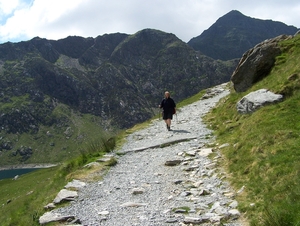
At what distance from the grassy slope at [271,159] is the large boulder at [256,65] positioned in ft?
17.4

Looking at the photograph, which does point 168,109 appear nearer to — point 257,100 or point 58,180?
point 257,100

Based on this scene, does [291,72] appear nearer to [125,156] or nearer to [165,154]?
[165,154]

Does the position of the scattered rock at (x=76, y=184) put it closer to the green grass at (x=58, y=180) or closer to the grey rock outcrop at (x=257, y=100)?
the green grass at (x=58, y=180)

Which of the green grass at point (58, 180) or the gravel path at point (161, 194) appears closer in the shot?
the gravel path at point (161, 194)

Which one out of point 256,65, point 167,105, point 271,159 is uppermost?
point 256,65

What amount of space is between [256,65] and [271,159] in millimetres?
16998

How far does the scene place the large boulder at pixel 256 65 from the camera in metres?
26.2

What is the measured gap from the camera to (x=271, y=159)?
439 inches

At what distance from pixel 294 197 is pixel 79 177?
10886mm

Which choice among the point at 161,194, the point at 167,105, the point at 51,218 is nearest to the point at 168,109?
the point at 167,105

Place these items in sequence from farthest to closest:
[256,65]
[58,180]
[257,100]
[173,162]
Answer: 1. [256,65]
2. [257,100]
3. [58,180]
4. [173,162]

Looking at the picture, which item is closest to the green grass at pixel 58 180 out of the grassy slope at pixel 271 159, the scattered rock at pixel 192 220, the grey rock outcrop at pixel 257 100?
the scattered rock at pixel 192 220

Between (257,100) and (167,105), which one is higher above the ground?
(167,105)

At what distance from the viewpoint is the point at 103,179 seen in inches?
607
